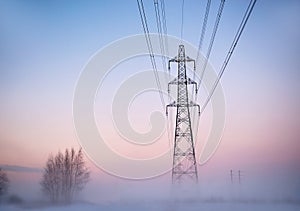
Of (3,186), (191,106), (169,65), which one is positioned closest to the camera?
(169,65)

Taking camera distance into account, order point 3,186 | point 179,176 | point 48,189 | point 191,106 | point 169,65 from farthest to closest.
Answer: point 48,189 → point 3,186 → point 179,176 → point 191,106 → point 169,65

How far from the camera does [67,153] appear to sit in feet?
206

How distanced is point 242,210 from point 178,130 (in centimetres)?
2971

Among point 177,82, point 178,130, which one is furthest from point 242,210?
point 177,82

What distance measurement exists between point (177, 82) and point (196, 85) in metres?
1.92

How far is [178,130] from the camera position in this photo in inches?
1120

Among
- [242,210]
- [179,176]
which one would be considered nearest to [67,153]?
[242,210]

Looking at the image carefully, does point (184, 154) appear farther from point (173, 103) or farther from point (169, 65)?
point (169, 65)

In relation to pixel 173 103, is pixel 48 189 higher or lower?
lower

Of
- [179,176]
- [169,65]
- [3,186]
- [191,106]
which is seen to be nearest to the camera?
[169,65]

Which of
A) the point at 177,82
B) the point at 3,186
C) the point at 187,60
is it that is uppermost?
the point at 187,60

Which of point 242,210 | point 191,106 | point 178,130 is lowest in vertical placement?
point 242,210

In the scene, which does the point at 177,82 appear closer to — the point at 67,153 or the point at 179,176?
the point at 179,176

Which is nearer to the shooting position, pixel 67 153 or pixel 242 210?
pixel 242 210
